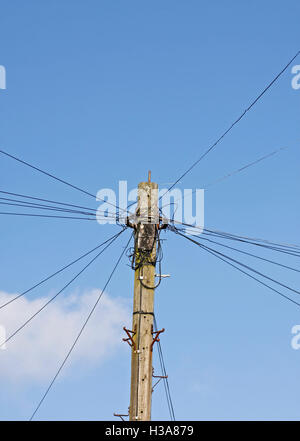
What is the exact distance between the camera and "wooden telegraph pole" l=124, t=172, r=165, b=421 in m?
12.5

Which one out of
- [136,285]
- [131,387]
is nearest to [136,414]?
[131,387]

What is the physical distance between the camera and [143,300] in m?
13.1

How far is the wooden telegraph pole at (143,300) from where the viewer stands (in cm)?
1255

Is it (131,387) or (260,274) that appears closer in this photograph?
(131,387)

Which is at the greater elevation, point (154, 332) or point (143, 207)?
point (143, 207)

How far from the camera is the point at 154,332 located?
13023 millimetres
